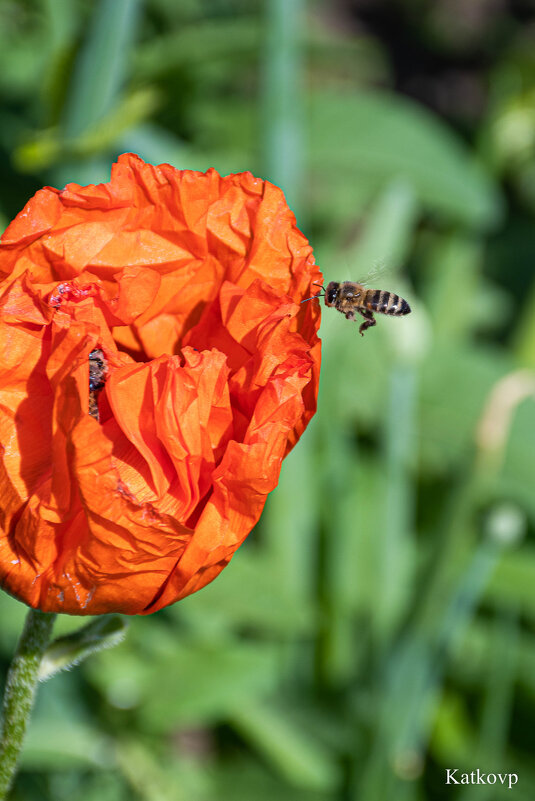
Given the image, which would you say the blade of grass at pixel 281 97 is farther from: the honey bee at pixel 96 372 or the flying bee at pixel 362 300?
the honey bee at pixel 96 372

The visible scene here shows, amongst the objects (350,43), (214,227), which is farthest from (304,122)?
(214,227)

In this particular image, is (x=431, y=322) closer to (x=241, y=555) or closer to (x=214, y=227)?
(x=241, y=555)

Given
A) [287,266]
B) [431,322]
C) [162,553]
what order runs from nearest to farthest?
[162,553] → [287,266] → [431,322]

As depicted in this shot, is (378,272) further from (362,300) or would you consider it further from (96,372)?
(96,372)

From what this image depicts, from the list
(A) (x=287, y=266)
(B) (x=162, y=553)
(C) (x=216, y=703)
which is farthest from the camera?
(C) (x=216, y=703)

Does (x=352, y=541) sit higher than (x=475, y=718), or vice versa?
(x=352, y=541)

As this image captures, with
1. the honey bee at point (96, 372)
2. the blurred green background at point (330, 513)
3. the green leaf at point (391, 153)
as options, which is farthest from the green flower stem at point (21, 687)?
the green leaf at point (391, 153)
